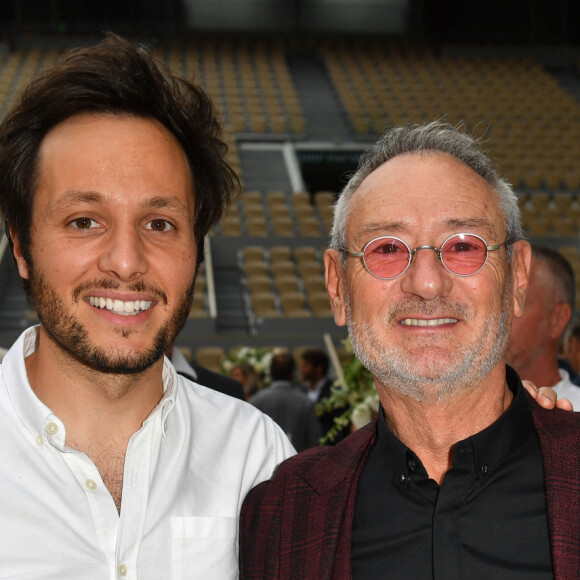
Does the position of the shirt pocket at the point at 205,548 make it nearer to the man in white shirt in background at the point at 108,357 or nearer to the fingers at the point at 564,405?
the man in white shirt in background at the point at 108,357

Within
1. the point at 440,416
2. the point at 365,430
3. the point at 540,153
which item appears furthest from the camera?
the point at 540,153

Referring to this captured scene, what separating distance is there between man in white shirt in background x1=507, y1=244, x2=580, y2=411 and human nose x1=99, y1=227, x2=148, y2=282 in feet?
7.15

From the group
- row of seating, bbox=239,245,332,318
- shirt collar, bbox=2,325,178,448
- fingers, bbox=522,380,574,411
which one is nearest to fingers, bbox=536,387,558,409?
fingers, bbox=522,380,574,411

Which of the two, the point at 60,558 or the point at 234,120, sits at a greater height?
the point at 60,558

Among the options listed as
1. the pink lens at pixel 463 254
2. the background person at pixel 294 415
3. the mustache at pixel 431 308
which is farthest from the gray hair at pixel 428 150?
the background person at pixel 294 415

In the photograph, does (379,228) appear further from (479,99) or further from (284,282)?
(479,99)

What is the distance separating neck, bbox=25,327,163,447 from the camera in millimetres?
1881

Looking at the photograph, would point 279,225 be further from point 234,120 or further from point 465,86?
point 465,86

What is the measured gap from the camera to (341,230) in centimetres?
209

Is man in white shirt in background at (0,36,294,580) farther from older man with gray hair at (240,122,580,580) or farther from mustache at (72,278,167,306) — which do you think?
older man with gray hair at (240,122,580,580)

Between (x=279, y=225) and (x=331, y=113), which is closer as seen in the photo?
(x=279, y=225)

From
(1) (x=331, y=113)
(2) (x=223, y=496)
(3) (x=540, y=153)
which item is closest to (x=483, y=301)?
(2) (x=223, y=496)

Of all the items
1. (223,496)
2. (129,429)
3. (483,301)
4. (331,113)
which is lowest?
(331,113)

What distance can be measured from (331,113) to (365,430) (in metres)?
16.3
